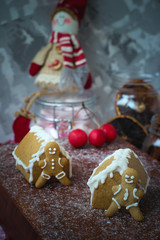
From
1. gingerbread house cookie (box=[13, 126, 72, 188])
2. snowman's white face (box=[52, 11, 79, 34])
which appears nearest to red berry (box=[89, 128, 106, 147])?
gingerbread house cookie (box=[13, 126, 72, 188])

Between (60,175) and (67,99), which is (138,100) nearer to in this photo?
(67,99)

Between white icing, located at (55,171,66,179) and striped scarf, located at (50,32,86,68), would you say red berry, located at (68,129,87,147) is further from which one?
striped scarf, located at (50,32,86,68)

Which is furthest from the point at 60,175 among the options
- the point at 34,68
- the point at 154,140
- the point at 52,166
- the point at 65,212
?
the point at 34,68

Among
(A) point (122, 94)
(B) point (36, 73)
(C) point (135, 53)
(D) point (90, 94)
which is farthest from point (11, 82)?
(C) point (135, 53)

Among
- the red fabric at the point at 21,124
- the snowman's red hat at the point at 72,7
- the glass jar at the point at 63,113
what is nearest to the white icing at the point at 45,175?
the glass jar at the point at 63,113

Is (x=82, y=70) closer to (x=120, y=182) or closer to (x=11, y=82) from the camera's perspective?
(x=11, y=82)
